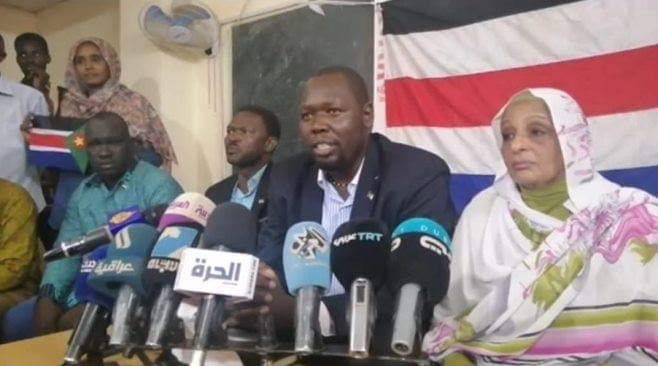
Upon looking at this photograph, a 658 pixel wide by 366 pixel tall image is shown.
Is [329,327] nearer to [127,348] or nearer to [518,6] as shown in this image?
[127,348]

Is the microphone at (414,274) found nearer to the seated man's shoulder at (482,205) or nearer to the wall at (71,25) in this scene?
the seated man's shoulder at (482,205)

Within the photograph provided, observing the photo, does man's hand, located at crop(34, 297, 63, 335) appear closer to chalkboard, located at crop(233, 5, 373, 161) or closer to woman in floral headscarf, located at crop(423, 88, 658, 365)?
chalkboard, located at crop(233, 5, 373, 161)

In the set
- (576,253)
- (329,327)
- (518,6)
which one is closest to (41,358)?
(329,327)

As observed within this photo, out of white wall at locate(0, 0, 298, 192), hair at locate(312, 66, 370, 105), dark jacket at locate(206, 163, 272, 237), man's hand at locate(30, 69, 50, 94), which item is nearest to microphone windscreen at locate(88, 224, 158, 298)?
hair at locate(312, 66, 370, 105)

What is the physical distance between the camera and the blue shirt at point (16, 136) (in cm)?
305

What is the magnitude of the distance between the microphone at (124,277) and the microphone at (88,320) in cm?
4

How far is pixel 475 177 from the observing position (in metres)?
2.34

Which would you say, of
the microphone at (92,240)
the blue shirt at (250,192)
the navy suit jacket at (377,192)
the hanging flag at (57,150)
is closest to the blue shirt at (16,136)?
the hanging flag at (57,150)

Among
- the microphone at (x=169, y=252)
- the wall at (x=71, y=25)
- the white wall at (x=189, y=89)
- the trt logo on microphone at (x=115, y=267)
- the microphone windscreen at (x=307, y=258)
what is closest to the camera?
the microphone windscreen at (x=307, y=258)

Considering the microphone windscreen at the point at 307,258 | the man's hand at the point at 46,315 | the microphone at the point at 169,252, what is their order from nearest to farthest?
the microphone windscreen at the point at 307,258 < the microphone at the point at 169,252 < the man's hand at the point at 46,315

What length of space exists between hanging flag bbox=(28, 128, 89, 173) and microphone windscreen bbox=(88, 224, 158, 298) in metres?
1.45

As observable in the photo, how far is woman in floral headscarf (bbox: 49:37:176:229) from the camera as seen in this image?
10.0ft

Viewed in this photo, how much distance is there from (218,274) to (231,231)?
4.8 inches

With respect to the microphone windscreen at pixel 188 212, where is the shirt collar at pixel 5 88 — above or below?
above
